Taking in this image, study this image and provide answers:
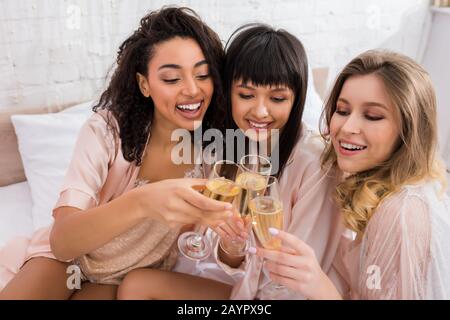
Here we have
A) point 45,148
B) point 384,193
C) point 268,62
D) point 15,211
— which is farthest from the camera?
point 45,148

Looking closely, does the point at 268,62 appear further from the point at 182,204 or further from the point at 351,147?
the point at 182,204

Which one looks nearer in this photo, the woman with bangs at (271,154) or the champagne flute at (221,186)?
the champagne flute at (221,186)

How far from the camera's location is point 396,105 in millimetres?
977

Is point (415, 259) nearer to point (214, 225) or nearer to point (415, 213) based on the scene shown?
point (415, 213)

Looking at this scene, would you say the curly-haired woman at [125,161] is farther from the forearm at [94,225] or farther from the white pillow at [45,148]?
the white pillow at [45,148]

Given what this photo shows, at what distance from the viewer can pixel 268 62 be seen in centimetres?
116

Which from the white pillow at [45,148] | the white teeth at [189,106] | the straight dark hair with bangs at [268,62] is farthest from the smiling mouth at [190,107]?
the white pillow at [45,148]

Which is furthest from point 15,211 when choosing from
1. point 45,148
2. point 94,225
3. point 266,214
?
point 266,214

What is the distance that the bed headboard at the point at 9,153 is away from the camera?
1748 millimetres

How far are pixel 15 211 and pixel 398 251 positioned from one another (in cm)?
138

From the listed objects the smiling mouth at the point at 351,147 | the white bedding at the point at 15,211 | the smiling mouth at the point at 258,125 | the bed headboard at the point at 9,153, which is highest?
the smiling mouth at the point at 351,147

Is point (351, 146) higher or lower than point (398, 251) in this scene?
higher

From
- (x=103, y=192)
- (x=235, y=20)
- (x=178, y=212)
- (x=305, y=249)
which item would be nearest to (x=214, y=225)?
(x=178, y=212)

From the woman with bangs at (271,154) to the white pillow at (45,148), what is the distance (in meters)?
0.75
